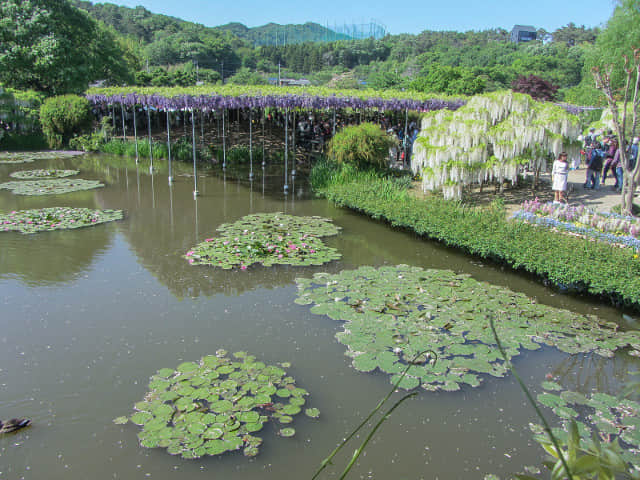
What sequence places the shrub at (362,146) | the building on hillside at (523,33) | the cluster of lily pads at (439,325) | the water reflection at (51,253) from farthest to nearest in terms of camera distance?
1. the building on hillside at (523,33)
2. the shrub at (362,146)
3. the water reflection at (51,253)
4. the cluster of lily pads at (439,325)

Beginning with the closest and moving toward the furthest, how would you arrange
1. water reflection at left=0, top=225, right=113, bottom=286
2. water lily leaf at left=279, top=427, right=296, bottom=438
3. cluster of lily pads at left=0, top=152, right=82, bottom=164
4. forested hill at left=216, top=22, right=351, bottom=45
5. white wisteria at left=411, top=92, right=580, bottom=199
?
1. water lily leaf at left=279, top=427, right=296, bottom=438
2. water reflection at left=0, top=225, right=113, bottom=286
3. white wisteria at left=411, top=92, right=580, bottom=199
4. cluster of lily pads at left=0, top=152, right=82, bottom=164
5. forested hill at left=216, top=22, right=351, bottom=45

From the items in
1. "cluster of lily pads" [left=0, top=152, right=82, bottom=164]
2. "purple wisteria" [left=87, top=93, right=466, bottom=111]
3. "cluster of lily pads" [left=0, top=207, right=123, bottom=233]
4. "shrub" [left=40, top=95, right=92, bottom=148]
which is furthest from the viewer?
"shrub" [left=40, top=95, right=92, bottom=148]

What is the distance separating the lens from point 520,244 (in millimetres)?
7863

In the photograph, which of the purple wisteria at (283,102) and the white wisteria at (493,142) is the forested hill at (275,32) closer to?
the purple wisteria at (283,102)

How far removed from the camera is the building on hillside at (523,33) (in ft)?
410

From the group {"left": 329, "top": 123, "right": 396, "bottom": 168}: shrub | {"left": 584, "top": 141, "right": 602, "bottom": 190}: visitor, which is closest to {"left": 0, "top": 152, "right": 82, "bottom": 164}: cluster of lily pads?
{"left": 329, "top": 123, "right": 396, "bottom": 168}: shrub

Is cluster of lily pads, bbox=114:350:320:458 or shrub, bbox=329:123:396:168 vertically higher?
shrub, bbox=329:123:396:168

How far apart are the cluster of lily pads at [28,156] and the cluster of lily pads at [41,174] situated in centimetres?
323

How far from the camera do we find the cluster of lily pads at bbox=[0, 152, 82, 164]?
765 inches

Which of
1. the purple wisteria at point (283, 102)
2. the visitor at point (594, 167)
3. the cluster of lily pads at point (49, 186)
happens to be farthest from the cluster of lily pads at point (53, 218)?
the visitor at point (594, 167)

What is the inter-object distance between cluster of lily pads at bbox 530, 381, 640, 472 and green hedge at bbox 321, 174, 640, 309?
91.8 inches

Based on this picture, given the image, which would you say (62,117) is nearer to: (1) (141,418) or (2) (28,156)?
(2) (28,156)

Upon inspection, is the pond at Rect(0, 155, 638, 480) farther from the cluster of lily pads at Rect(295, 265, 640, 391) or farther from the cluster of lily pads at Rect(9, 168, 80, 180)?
the cluster of lily pads at Rect(9, 168, 80, 180)

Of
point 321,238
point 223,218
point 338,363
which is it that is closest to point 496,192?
point 321,238
